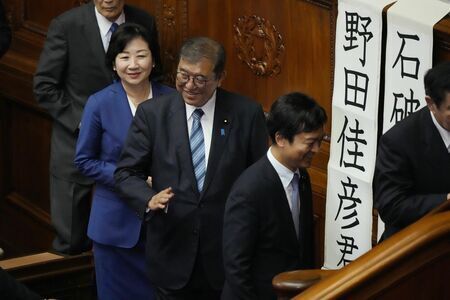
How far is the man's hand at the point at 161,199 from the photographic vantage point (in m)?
4.98

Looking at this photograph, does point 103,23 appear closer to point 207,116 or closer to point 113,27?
point 113,27

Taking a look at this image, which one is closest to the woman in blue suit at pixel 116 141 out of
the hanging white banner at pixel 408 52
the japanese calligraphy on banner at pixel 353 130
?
the japanese calligraphy on banner at pixel 353 130

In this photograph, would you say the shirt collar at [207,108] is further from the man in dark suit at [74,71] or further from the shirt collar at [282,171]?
the man in dark suit at [74,71]

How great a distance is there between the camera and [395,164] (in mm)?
4609

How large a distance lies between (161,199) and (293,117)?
735 mm

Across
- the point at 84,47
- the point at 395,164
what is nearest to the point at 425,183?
the point at 395,164

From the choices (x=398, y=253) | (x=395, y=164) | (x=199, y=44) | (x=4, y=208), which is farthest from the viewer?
(x=4, y=208)

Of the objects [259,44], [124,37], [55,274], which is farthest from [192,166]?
[55,274]

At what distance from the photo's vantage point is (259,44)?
6.04 m

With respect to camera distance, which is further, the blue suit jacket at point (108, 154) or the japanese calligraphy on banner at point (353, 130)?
the blue suit jacket at point (108, 154)

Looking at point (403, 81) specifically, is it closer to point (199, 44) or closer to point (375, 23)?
point (375, 23)

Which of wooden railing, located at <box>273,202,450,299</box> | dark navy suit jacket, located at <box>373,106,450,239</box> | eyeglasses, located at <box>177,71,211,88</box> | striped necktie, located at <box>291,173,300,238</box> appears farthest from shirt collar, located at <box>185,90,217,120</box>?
wooden railing, located at <box>273,202,450,299</box>

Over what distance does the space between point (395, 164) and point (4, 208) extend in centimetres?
410

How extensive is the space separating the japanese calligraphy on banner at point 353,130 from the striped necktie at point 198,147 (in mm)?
689
